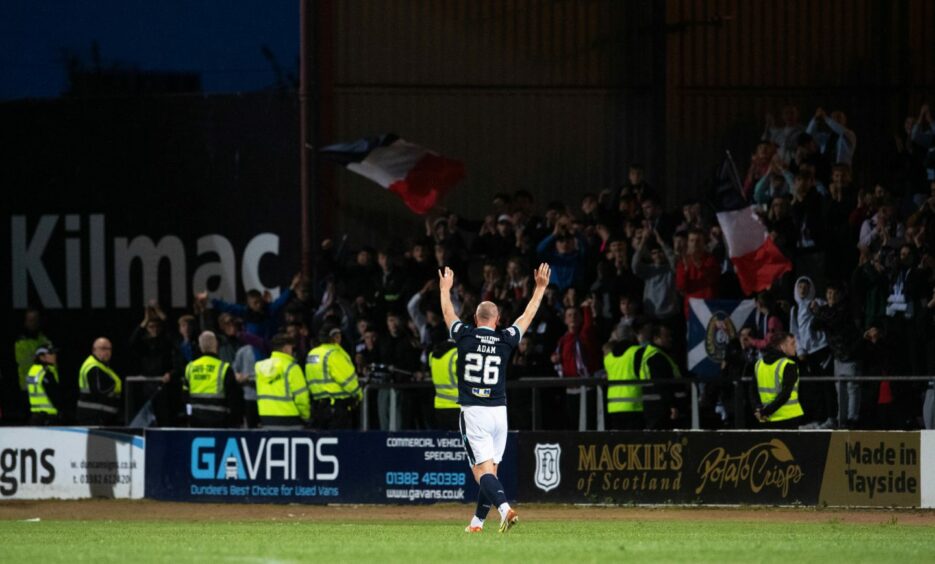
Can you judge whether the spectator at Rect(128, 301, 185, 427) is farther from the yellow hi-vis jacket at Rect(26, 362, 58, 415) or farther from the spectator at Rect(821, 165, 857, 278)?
the spectator at Rect(821, 165, 857, 278)

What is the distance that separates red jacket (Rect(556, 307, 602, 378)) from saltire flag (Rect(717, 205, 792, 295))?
2.35 m

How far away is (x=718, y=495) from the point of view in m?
20.6

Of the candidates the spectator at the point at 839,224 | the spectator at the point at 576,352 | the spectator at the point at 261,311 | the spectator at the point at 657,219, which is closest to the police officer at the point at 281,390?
the spectator at the point at 261,311

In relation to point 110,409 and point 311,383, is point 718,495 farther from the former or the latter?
point 110,409

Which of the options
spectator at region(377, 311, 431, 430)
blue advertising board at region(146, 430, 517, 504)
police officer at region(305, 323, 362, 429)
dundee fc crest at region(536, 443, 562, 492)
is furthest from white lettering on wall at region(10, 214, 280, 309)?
dundee fc crest at region(536, 443, 562, 492)

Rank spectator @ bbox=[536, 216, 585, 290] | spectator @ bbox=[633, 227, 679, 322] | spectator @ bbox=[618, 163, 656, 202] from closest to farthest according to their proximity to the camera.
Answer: spectator @ bbox=[633, 227, 679, 322] → spectator @ bbox=[536, 216, 585, 290] → spectator @ bbox=[618, 163, 656, 202]

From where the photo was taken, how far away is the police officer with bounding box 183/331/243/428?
73.2 ft

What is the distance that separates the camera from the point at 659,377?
21.1 meters

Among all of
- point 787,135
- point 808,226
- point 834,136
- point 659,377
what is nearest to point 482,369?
point 659,377

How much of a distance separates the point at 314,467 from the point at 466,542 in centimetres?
837

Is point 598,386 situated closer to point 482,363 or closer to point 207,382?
point 207,382

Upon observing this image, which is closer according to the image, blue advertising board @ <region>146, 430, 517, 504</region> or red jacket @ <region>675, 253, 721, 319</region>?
blue advertising board @ <region>146, 430, 517, 504</region>

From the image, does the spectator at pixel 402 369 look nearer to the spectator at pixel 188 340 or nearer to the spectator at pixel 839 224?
the spectator at pixel 188 340

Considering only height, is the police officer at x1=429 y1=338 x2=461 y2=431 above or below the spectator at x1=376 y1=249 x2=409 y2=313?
below
